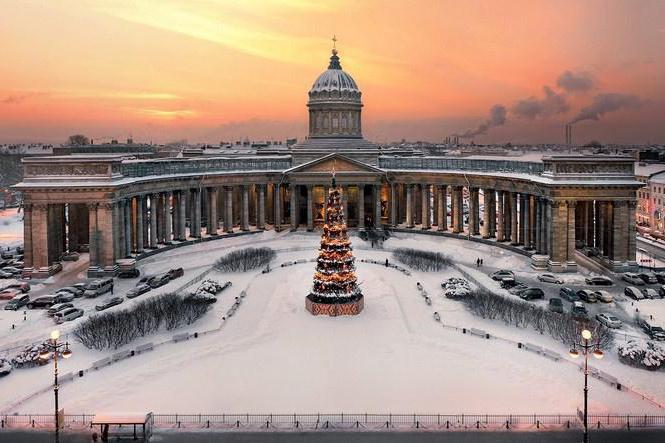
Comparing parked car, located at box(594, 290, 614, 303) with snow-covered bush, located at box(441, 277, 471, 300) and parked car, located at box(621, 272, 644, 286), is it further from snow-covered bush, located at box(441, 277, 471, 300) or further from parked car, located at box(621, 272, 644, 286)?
snow-covered bush, located at box(441, 277, 471, 300)

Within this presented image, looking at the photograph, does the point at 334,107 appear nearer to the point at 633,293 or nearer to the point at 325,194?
the point at 325,194

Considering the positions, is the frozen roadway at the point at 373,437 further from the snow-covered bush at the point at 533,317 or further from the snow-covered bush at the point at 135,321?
the snow-covered bush at the point at 135,321

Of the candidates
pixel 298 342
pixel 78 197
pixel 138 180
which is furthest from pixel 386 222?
pixel 298 342

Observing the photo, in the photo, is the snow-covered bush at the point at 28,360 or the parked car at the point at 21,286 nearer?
the snow-covered bush at the point at 28,360

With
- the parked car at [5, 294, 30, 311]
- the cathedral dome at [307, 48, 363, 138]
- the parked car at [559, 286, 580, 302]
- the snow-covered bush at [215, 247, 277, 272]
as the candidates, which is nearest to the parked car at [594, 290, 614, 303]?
the parked car at [559, 286, 580, 302]

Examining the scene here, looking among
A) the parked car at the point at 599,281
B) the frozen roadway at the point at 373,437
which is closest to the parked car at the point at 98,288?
the frozen roadway at the point at 373,437
